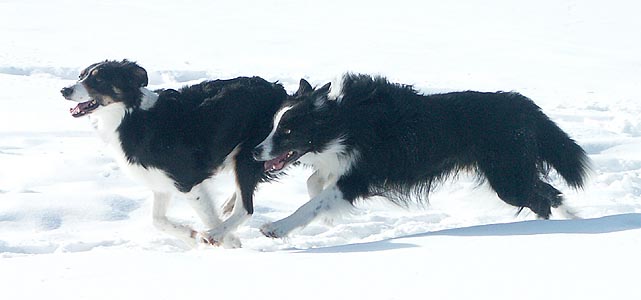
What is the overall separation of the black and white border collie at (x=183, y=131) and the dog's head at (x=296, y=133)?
11.2 inches

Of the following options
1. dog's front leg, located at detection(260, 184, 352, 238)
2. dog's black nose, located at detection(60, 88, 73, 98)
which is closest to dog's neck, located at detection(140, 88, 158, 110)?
dog's black nose, located at detection(60, 88, 73, 98)

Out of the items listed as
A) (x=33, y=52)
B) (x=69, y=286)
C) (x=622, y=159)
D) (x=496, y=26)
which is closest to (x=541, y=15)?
(x=496, y=26)

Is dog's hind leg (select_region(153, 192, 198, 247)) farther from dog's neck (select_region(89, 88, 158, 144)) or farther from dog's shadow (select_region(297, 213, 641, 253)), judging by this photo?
dog's shadow (select_region(297, 213, 641, 253))

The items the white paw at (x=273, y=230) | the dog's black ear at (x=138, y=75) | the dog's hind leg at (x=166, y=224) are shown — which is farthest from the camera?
the dog's hind leg at (x=166, y=224)

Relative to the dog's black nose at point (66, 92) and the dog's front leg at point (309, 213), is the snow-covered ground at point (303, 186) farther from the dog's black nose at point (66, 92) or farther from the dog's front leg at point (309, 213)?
the dog's black nose at point (66, 92)

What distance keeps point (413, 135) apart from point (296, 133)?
2.61ft

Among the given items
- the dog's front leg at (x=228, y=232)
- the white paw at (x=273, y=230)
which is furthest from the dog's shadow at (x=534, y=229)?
the dog's front leg at (x=228, y=232)

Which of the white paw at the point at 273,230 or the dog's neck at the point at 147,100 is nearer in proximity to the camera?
the white paw at the point at 273,230

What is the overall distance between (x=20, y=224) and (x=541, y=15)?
63.3 feet

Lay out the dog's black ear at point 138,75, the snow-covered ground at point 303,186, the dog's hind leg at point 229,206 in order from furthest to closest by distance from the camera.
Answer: the dog's hind leg at point 229,206 → the dog's black ear at point 138,75 → the snow-covered ground at point 303,186

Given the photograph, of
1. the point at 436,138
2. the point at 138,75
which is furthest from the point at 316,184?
the point at 138,75

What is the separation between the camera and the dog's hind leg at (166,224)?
262 inches

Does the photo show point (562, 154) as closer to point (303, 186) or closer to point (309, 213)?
point (309, 213)

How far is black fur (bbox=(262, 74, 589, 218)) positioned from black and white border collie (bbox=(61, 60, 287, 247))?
0.39m
